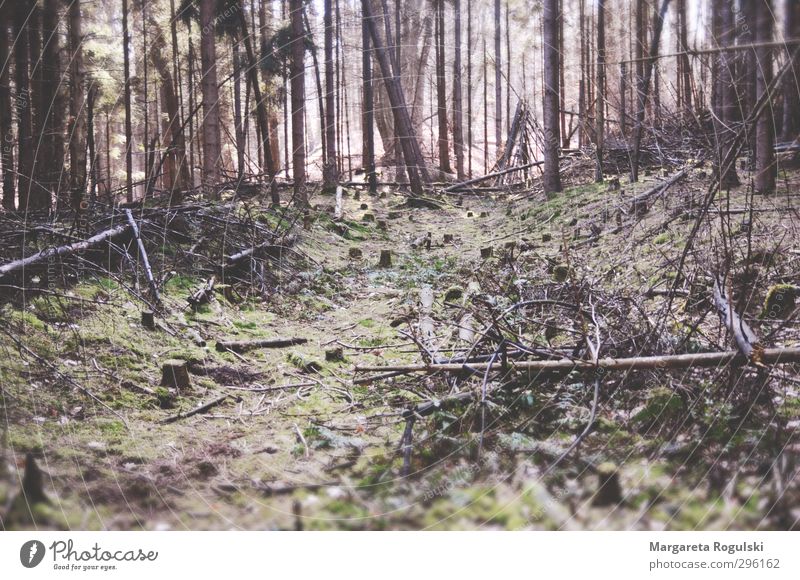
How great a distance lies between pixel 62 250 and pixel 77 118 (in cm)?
59

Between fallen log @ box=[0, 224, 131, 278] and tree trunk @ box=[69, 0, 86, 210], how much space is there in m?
0.15

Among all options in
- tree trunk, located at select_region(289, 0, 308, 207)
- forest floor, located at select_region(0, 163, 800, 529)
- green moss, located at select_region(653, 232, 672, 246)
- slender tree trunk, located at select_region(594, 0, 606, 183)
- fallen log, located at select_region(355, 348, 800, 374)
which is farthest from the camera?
tree trunk, located at select_region(289, 0, 308, 207)

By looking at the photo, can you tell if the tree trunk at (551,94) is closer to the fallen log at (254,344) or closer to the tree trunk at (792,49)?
the tree trunk at (792,49)

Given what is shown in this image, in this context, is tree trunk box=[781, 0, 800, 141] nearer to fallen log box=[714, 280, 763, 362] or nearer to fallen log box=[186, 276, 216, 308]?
fallen log box=[714, 280, 763, 362]

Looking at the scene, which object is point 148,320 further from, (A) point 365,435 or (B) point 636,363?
(B) point 636,363

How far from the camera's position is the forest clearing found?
3.63 feet

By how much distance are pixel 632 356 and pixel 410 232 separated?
2.35 m

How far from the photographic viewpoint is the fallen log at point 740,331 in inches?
52.2

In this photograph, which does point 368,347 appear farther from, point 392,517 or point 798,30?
point 798,30

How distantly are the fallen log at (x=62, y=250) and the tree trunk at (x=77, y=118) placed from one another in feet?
0.49

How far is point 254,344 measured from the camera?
2.03 m

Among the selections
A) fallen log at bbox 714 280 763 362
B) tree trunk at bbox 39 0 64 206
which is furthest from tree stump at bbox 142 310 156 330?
fallen log at bbox 714 280 763 362

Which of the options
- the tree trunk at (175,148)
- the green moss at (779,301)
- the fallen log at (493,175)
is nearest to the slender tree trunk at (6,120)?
the tree trunk at (175,148)

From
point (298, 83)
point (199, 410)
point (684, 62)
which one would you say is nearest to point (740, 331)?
point (684, 62)
